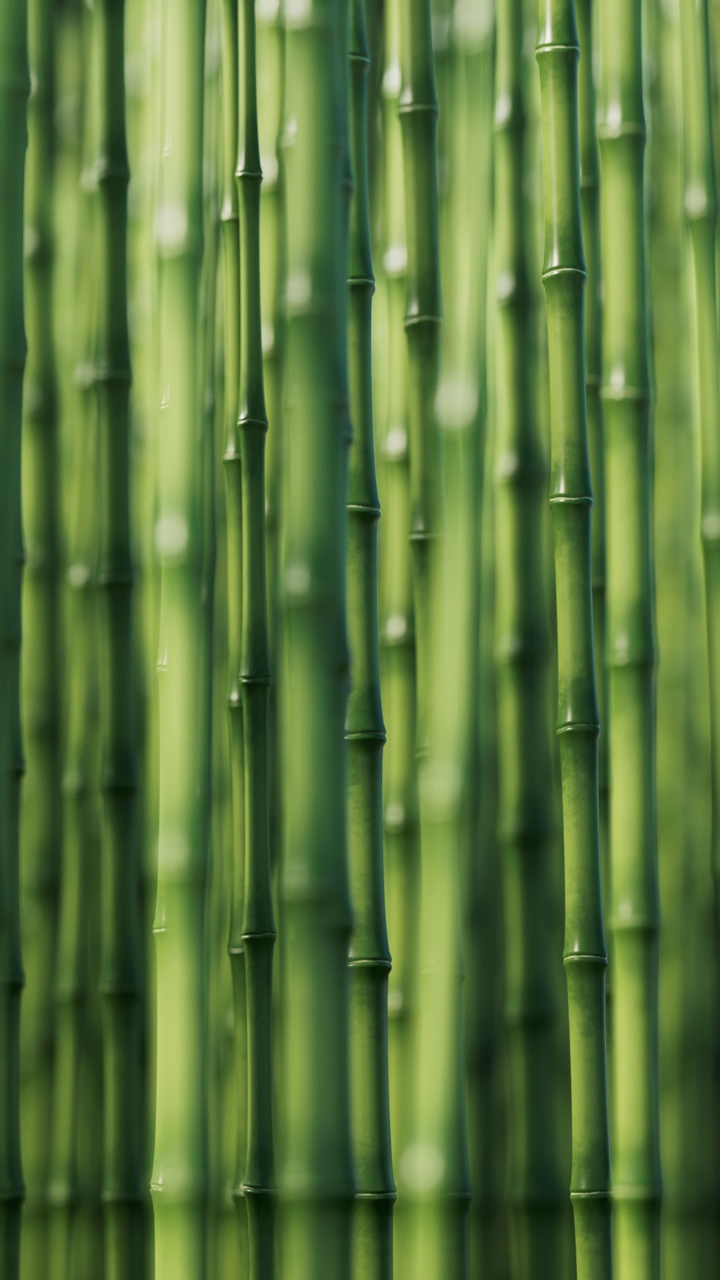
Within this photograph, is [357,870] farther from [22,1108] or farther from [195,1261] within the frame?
[22,1108]

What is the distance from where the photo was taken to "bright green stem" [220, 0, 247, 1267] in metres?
0.89

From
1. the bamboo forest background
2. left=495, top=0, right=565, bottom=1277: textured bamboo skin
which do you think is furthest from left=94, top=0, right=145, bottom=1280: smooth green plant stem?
left=495, top=0, right=565, bottom=1277: textured bamboo skin

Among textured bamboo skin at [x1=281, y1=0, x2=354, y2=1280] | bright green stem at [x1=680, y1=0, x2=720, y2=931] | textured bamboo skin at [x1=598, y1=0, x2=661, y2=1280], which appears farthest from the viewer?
bright green stem at [x1=680, y1=0, x2=720, y2=931]

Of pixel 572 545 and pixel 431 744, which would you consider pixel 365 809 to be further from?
pixel 572 545

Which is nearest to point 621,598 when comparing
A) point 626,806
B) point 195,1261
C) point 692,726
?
point 626,806

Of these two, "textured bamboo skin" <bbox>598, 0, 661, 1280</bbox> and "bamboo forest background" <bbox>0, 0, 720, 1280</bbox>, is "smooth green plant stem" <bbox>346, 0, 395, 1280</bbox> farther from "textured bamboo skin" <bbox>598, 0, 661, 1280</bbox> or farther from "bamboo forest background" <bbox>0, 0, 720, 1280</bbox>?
"textured bamboo skin" <bbox>598, 0, 661, 1280</bbox>

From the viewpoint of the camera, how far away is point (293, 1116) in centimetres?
62

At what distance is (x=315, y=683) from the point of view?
638 millimetres

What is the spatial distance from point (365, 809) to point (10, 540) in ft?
0.85

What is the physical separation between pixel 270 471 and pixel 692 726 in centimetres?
38

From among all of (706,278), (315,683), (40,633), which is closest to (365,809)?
(315,683)

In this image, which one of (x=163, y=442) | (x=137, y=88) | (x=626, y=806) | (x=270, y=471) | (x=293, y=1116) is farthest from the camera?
(x=137, y=88)

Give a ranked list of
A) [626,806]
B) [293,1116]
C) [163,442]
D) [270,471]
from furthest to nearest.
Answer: [270,471] → [626,806] → [163,442] → [293,1116]

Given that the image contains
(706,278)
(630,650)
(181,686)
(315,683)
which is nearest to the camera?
(315,683)
